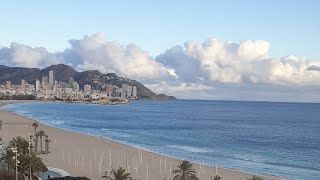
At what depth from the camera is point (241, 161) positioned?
72938 millimetres

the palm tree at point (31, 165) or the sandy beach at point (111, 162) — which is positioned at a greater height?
the palm tree at point (31, 165)

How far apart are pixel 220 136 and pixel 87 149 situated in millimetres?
45172

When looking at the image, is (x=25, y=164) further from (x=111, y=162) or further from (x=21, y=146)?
(x=111, y=162)

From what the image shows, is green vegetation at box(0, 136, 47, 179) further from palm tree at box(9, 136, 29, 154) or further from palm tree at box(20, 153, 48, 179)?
palm tree at box(9, 136, 29, 154)

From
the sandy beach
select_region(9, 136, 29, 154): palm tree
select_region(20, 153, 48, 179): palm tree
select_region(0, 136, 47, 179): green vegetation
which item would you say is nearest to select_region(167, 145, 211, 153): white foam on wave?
the sandy beach

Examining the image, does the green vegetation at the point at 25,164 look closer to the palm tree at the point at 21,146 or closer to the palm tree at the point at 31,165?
the palm tree at the point at 31,165

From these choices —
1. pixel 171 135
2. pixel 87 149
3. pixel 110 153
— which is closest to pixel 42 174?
pixel 110 153

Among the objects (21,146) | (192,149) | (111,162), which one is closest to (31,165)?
(21,146)

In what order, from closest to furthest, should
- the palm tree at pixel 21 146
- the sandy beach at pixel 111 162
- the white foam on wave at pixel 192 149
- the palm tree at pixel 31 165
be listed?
the palm tree at pixel 31 165, the palm tree at pixel 21 146, the sandy beach at pixel 111 162, the white foam on wave at pixel 192 149

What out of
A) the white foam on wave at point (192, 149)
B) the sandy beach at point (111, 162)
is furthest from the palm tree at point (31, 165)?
the white foam on wave at point (192, 149)

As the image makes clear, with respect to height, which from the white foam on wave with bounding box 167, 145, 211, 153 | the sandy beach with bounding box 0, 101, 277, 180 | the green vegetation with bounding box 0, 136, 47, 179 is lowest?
the white foam on wave with bounding box 167, 145, 211, 153

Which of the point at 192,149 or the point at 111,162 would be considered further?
the point at 192,149

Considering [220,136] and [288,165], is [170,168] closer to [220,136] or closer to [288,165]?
[288,165]

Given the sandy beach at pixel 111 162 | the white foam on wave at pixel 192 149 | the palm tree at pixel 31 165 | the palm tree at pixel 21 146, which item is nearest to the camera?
the palm tree at pixel 31 165
